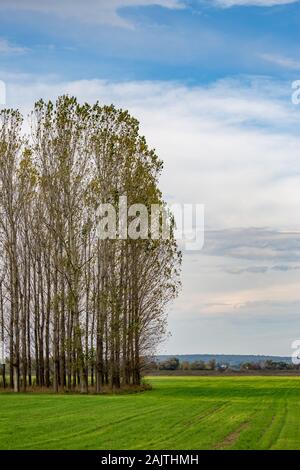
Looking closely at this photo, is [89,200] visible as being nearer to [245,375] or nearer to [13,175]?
[13,175]

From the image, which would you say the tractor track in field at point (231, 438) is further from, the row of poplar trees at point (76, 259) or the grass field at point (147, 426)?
the row of poplar trees at point (76, 259)

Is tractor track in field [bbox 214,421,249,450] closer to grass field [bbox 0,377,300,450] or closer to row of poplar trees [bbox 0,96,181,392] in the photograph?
grass field [bbox 0,377,300,450]

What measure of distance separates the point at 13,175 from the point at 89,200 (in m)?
5.63

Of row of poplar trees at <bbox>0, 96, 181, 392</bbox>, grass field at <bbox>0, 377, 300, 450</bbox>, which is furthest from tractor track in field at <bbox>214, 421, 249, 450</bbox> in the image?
row of poplar trees at <bbox>0, 96, 181, 392</bbox>

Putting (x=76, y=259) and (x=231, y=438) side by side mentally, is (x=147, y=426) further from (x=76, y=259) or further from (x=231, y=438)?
(x=76, y=259)

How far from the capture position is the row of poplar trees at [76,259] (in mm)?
52906

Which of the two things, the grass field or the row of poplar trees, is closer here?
the grass field

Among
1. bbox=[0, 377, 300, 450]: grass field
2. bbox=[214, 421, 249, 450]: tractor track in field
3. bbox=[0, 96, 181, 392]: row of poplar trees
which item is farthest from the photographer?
bbox=[0, 96, 181, 392]: row of poplar trees

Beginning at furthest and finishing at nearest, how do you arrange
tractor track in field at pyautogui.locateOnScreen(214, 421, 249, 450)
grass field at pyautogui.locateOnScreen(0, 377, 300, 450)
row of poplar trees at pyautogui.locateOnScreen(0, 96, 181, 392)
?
row of poplar trees at pyautogui.locateOnScreen(0, 96, 181, 392), grass field at pyautogui.locateOnScreen(0, 377, 300, 450), tractor track in field at pyautogui.locateOnScreen(214, 421, 249, 450)

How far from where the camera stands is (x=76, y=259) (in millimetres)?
52531

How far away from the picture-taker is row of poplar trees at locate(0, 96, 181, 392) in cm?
5291

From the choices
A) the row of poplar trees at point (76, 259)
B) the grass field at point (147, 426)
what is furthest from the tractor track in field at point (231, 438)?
the row of poplar trees at point (76, 259)

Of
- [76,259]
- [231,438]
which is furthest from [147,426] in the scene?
[76,259]
